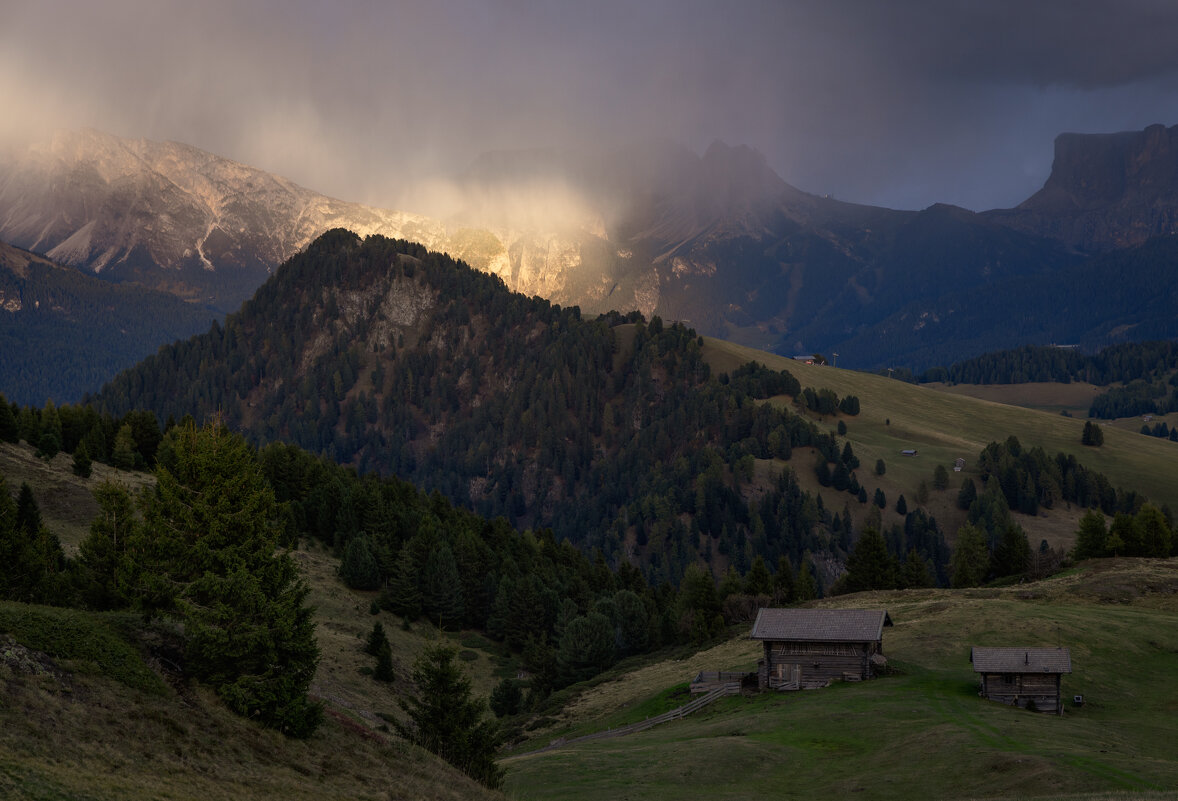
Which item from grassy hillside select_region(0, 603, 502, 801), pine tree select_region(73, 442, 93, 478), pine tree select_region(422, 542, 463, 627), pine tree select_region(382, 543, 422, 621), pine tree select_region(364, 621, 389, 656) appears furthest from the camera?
pine tree select_region(422, 542, 463, 627)

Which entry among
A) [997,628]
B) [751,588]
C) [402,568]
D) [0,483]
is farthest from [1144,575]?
[0,483]

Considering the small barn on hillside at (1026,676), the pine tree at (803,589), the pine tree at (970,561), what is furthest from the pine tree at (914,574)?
the small barn on hillside at (1026,676)

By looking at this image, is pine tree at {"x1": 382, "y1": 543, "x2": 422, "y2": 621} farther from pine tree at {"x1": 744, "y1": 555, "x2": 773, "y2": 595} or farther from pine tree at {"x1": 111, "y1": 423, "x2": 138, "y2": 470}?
pine tree at {"x1": 744, "y1": 555, "x2": 773, "y2": 595}

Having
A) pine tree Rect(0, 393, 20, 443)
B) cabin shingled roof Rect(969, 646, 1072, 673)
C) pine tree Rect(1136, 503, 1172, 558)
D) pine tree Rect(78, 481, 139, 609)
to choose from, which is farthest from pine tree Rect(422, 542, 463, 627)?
pine tree Rect(1136, 503, 1172, 558)

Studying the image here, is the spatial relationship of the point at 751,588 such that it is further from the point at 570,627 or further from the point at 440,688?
the point at 440,688

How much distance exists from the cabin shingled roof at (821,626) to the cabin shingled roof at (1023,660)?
8.33 meters

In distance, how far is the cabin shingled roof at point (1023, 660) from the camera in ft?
190

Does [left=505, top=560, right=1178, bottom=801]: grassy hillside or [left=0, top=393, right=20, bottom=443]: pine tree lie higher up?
[left=0, top=393, right=20, bottom=443]: pine tree

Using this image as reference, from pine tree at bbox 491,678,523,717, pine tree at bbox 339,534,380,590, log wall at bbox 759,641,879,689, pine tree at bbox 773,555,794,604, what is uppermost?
pine tree at bbox 339,534,380,590

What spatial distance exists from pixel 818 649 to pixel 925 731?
18.5m

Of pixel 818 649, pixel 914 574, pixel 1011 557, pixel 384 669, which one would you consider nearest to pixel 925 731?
pixel 818 649

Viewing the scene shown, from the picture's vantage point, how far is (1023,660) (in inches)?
2323

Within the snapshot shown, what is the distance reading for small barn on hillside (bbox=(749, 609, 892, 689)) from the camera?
67750mm

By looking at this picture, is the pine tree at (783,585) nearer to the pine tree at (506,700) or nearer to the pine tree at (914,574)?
the pine tree at (914,574)
